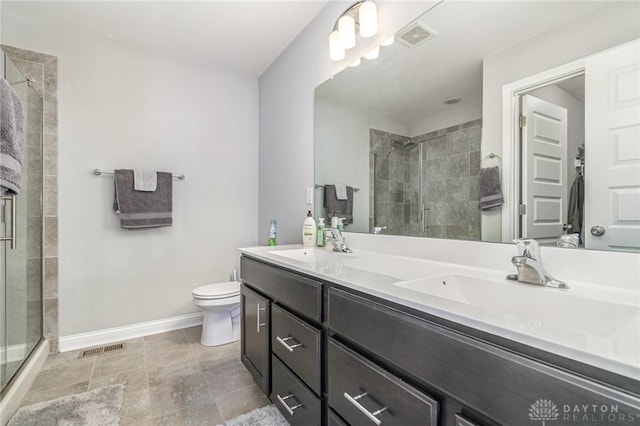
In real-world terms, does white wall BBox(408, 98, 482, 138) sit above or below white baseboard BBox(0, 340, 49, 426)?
above

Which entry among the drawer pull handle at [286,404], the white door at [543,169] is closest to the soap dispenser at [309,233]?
the drawer pull handle at [286,404]

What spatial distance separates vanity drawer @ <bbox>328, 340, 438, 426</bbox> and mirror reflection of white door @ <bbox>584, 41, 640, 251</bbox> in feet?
2.20

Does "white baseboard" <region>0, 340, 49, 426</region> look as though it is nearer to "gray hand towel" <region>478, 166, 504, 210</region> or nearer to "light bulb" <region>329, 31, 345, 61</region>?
"gray hand towel" <region>478, 166, 504, 210</region>

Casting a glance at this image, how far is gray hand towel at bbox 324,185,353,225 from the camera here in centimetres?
179

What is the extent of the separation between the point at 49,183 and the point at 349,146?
2140 mm

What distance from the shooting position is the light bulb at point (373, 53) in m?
1.54

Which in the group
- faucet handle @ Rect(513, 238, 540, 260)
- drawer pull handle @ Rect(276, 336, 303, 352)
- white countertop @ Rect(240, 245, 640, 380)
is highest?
faucet handle @ Rect(513, 238, 540, 260)

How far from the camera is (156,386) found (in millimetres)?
1646

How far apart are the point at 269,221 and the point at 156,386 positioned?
145 cm

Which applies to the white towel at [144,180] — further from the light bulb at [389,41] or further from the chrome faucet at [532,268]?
the chrome faucet at [532,268]

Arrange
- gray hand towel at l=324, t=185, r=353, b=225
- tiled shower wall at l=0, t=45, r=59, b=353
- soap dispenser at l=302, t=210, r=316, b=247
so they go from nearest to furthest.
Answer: gray hand towel at l=324, t=185, r=353, b=225, soap dispenser at l=302, t=210, r=316, b=247, tiled shower wall at l=0, t=45, r=59, b=353

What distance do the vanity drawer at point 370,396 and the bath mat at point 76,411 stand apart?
3.88 ft

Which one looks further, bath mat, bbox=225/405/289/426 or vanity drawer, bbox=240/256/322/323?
bath mat, bbox=225/405/289/426

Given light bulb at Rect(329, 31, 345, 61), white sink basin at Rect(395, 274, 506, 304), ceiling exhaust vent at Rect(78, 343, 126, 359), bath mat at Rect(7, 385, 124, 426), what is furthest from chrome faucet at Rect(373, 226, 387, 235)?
ceiling exhaust vent at Rect(78, 343, 126, 359)
